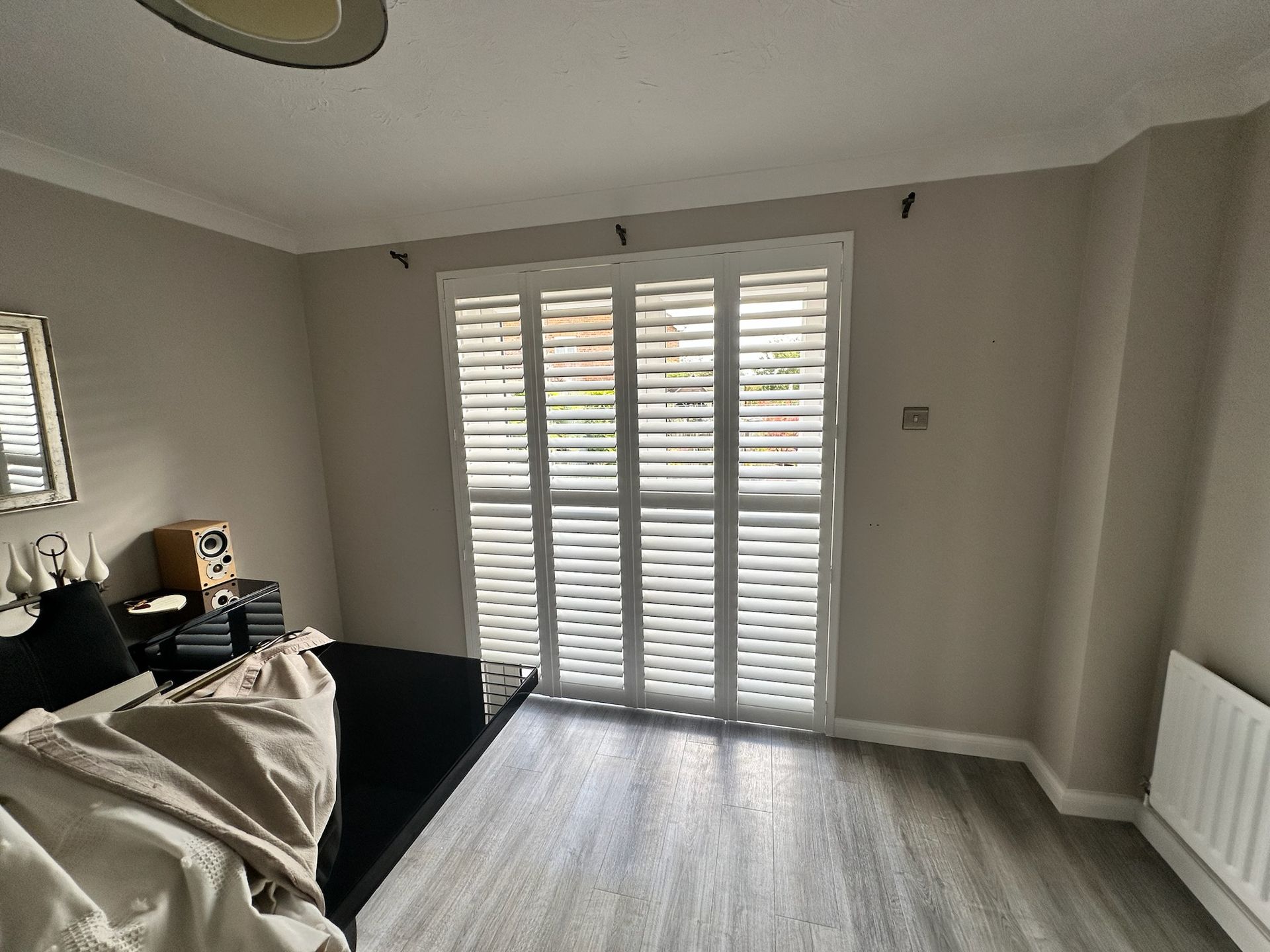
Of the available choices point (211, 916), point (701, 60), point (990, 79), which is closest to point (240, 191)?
point (701, 60)

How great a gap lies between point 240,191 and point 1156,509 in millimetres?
3502

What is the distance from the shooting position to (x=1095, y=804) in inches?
69.9

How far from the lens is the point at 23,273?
1600mm

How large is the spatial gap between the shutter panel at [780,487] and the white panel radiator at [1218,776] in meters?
1.07

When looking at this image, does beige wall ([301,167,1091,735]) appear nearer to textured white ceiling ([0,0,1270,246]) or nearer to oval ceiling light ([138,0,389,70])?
textured white ceiling ([0,0,1270,246])

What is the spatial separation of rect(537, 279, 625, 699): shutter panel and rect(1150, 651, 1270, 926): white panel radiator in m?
1.91

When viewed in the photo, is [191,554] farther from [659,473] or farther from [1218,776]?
[1218,776]

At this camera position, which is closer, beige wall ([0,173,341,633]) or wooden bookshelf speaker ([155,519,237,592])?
beige wall ([0,173,341,633])

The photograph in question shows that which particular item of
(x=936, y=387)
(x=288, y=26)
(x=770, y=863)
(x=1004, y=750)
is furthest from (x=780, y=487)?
(x=288, y=26)

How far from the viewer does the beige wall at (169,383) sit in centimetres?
167

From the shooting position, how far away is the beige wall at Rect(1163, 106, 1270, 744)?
4.39ft

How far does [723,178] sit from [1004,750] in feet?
8.47

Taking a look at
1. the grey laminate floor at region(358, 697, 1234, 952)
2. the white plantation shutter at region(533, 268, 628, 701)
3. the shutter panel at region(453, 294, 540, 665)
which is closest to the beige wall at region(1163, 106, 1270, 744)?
the grey laminate floor at region(358, 697, 1234, 952)

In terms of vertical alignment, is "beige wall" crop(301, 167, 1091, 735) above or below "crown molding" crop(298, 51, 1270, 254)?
below
